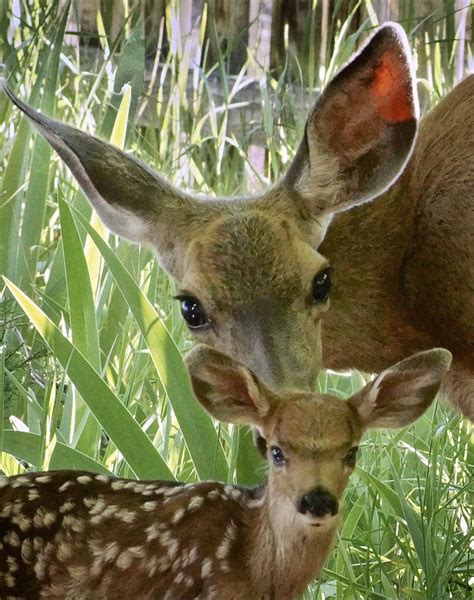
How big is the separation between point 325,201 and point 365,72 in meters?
0.11

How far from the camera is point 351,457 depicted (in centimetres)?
85

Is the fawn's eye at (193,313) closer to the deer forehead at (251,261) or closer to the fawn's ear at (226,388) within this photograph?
the deer forehead at (251,261)

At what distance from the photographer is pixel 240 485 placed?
3.26 feet

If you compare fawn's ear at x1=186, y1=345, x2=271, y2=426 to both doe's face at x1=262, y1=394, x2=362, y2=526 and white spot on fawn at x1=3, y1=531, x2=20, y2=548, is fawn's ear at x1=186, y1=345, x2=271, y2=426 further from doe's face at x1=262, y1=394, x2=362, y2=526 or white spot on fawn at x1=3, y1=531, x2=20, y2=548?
white spot on fawn at x1=3, y1=531, x2=20, y2=548

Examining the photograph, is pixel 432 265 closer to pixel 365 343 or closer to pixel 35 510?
pixel 365 343

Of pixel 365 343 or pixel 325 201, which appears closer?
pixel 325 201

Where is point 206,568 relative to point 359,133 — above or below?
below

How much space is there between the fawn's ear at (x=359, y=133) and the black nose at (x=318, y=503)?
0.31 metres

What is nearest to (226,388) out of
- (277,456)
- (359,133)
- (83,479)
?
(277,456)

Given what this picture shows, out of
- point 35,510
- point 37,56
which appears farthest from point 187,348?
point 37,56

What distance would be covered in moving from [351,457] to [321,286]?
180 mm

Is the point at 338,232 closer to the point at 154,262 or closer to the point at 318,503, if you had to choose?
the point at 154,262

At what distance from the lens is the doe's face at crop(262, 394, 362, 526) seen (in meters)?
0.82

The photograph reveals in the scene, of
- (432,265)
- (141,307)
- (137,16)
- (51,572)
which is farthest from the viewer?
(137,16)
